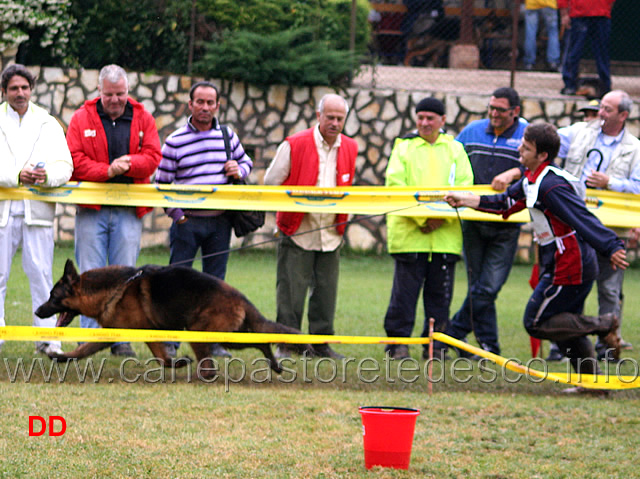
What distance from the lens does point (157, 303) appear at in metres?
6.84

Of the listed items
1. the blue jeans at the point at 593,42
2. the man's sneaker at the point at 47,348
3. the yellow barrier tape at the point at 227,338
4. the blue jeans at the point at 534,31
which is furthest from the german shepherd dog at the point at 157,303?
the blue jeans at the point at 534,31

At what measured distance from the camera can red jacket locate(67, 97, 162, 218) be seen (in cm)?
751

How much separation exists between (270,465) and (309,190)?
3.56 meters

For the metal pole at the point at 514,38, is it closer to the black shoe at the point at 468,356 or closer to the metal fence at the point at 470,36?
the metal fence at the point at 470,36

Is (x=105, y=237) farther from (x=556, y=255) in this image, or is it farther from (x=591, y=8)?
(x=591, y=8)

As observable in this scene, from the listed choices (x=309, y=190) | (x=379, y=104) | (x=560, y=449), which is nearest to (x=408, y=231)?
(x=309, y=190)

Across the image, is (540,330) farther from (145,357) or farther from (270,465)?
(145,357)

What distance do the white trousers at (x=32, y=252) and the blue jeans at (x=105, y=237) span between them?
33cm

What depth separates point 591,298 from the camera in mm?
13312

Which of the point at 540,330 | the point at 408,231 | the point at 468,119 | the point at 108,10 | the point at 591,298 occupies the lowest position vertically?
the point at 591,298

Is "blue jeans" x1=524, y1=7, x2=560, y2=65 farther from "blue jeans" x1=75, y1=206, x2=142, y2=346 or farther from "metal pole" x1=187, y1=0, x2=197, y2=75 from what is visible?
"blue jeans" x1=75, y1=206, x2=142, y2=346

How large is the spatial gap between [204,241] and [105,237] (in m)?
0.84

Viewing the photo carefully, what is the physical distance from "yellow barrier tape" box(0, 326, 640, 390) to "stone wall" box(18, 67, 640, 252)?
9827mm

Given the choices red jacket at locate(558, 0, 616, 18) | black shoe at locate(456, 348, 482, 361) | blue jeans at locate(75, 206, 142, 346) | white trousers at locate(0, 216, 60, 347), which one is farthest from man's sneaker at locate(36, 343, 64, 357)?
red jacket at locate(558, 0, 616, 18)
